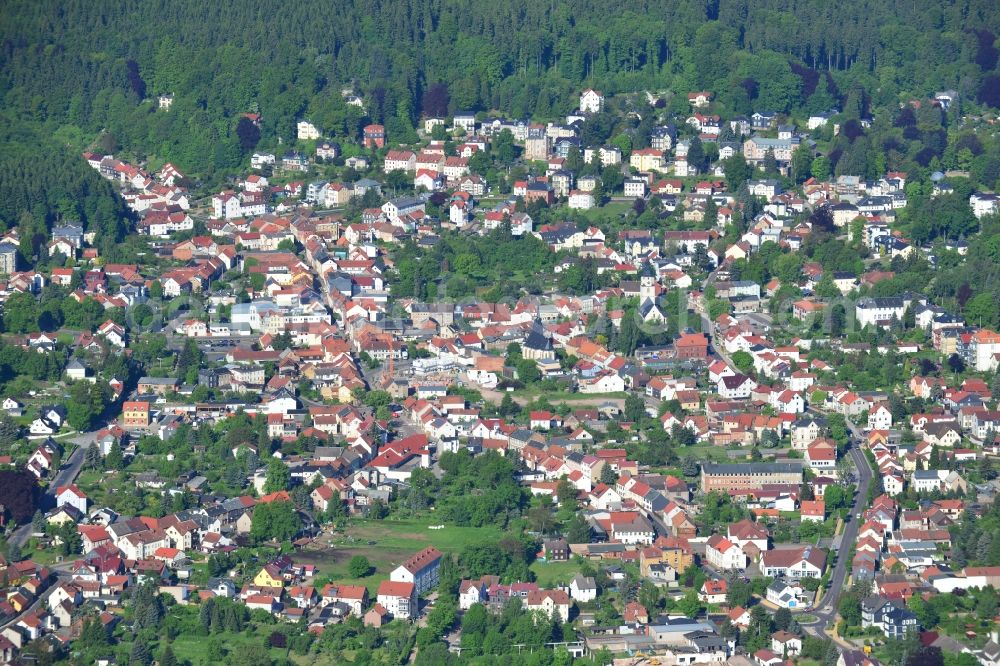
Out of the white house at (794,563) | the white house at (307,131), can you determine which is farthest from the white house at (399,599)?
the white house at (307,131)

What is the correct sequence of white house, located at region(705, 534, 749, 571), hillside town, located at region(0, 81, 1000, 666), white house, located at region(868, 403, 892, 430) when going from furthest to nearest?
white house, located at region(868, 403, 892, 430)
white house, located at region(705, 534, 749, 571)
hillside town, located at region(0, 81, 1000, 666)

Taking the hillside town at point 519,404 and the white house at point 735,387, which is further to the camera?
the white house at point 735,387

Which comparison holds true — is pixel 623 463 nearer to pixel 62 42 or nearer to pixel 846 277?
pixel 846 277

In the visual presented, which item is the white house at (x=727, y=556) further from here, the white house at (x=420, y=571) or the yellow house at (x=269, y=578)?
the yellow house at (x=269, y=578)

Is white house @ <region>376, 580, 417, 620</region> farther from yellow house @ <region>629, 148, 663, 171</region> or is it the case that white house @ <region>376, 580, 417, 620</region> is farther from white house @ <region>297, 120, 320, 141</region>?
white house @ <region>297, 120, 320, 141</region>

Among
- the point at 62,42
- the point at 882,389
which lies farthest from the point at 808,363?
the point at 62,42

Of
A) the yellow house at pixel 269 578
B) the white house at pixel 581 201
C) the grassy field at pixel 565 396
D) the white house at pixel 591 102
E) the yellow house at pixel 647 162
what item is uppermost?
the white house at pixel 591 102

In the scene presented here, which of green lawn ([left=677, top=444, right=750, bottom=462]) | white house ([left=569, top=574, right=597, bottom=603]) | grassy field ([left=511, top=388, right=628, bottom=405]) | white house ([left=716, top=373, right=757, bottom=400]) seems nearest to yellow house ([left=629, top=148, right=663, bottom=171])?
grassy field ([left=511, top=388, right=628, bottom=405])
